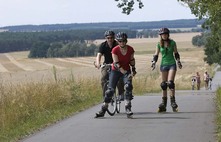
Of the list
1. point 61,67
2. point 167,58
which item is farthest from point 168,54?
Answer: point 61,67

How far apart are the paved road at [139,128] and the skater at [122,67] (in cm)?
40

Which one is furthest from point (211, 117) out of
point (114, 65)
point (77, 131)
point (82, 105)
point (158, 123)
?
point (82, 105)

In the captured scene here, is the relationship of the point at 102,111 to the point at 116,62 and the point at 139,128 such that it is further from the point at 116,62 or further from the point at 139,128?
the point at 139,128

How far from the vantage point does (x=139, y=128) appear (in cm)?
965

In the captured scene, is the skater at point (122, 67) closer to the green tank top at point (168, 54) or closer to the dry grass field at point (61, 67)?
the green tank top at point (168, 54)

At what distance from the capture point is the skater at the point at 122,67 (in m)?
11.0

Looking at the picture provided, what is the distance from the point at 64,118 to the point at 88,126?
1.74 meters

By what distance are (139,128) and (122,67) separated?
188 cm

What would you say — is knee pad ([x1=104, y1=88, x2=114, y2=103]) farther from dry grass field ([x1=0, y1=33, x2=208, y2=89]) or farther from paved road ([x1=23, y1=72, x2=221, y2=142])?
dry grass field ([x1=0, y1=33, x2=208, y2=89])

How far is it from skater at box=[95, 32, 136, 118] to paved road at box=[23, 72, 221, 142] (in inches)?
15.9

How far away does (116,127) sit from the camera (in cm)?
988

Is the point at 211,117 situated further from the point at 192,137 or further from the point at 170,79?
the point at 192,137

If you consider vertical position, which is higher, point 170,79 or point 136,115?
point 170,79

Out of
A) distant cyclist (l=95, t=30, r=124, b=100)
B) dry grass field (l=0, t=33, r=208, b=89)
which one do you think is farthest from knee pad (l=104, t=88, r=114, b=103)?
dry grass field (l=0, t=33, r=208, b=89)
